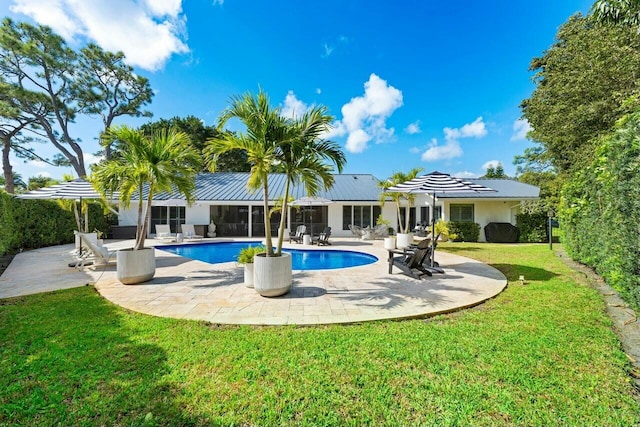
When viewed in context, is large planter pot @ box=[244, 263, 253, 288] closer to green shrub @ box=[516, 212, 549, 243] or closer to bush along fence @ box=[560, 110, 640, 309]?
bush along fence @ box=[560, 110, 640, 309]

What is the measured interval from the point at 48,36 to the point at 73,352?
35.4 meters

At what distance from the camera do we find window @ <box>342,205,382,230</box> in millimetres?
21078

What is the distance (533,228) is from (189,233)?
2285cm

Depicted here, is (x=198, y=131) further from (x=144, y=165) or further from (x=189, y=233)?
(x=144, y=165)

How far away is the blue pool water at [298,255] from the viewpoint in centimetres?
1198

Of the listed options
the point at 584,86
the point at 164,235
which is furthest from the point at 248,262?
the point at 584,86

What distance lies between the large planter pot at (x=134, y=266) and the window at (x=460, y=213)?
18.1 metres

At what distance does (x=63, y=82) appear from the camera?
2741 cm

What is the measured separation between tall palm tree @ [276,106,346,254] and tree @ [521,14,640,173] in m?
13.7

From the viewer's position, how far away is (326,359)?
351 centimetres

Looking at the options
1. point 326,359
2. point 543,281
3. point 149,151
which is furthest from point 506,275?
point 149,151

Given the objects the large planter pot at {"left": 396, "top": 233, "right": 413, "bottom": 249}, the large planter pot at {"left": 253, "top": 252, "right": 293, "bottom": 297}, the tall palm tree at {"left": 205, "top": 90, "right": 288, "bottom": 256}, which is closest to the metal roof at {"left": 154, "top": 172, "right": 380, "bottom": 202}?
the large planter pot at {"left": 396, "top": 233, "right": 413, "bottom": 249}

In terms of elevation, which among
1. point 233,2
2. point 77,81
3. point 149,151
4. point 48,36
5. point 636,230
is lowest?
point 636,230

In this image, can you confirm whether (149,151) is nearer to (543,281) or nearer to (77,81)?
(543,281)
